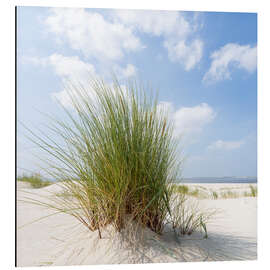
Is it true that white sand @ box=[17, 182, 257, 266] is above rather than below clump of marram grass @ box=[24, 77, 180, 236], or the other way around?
below

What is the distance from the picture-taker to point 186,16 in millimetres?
2449

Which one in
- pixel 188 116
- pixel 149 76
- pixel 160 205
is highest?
pixel 149 76

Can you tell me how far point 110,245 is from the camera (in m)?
1.63

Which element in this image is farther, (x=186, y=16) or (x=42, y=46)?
(x=186, y=16)

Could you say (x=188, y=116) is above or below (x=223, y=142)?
above

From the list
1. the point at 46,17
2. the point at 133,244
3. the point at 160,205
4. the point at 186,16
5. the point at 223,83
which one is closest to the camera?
the point at 133,244

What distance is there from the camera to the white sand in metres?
1.64

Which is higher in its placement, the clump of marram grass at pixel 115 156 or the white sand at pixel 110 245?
the clump of marram grass at pixel 115 156

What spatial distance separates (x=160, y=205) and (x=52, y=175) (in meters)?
0.78

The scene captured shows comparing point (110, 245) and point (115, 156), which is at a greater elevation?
point (115, 156)

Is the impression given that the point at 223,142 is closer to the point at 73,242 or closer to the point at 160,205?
the point at 160,205

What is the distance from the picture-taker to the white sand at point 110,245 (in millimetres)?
1636

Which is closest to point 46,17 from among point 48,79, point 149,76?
point 48,79

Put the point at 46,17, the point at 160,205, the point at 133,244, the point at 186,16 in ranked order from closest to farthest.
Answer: the point at 133,244
the point at 160,205
the point at 46,17
the point at 186,16
